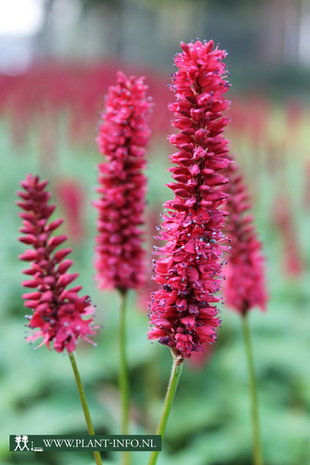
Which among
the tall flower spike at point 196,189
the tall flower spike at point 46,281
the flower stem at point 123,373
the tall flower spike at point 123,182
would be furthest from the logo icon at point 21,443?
the tall flower spike at point 123,182

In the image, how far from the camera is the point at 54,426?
423 centimetres

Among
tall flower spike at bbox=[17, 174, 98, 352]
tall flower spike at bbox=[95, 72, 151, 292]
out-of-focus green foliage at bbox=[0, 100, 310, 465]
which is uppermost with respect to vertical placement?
tall flower spike at bbox=[95, 72, 151, 292]

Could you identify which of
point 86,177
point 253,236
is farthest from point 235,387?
point 86,177

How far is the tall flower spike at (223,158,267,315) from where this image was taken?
2.77m

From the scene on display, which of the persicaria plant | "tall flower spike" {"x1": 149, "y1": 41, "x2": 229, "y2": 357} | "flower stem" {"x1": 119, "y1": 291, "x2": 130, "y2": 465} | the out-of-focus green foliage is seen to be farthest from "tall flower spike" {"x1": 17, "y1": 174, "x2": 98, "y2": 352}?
the out-of-focus green foliage

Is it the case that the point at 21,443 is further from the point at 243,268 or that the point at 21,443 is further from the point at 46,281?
the point at 243,268

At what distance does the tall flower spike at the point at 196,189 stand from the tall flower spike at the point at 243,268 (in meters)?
0.96

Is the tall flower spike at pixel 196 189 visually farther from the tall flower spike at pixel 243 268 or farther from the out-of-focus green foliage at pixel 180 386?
the out-of-focus green foliage at pixel 180 386

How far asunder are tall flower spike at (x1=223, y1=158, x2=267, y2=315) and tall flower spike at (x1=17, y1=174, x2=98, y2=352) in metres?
1.13

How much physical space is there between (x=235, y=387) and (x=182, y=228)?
12.3 ft

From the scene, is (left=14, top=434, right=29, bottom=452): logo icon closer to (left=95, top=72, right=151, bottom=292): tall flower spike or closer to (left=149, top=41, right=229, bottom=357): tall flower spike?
(left=149, top=41, right=229, bottom=357): tall flower spike

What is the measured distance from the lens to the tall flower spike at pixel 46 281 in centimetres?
181

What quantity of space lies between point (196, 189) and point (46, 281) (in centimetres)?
59

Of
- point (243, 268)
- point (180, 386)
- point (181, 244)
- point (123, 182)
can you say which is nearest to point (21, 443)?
point (181, 244)
